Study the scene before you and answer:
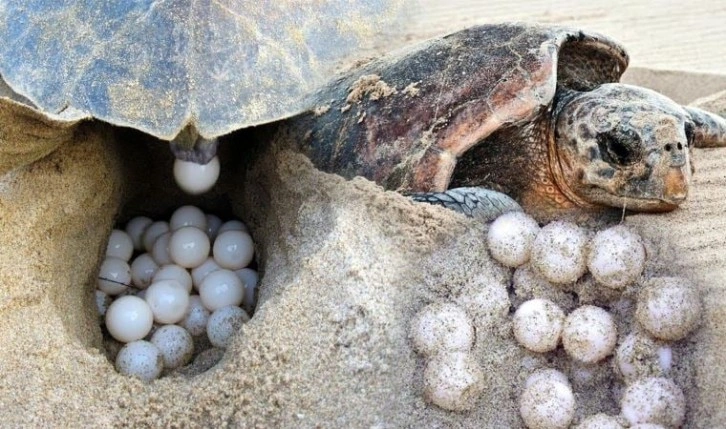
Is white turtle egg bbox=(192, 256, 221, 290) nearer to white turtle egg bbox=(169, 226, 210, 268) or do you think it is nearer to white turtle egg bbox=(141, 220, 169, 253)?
white turtle egg bbox=(169, 226, 210, 268)

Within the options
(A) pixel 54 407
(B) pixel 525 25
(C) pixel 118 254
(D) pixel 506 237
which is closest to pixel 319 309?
(D) pixel 506 237

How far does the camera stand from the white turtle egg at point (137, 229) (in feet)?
7.22

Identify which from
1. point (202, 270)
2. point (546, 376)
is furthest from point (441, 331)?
point (202, 270)

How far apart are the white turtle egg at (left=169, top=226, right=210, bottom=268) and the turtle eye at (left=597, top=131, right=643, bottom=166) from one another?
1.01m

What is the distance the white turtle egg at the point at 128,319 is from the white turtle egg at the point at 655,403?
3.46 feet

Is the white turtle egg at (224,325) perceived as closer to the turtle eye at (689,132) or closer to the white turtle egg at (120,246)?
the white turtle egg at (120,246)

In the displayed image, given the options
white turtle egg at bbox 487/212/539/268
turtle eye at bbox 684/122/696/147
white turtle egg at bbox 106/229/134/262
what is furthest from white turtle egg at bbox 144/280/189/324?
turtle eye at bbox 684/122/696/147

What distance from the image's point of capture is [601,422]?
1.40 metres

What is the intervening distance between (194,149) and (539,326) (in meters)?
0.95

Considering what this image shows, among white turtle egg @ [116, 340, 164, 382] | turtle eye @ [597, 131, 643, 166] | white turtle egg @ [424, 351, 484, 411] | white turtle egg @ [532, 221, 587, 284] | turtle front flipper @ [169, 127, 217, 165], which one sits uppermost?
turtle eye @ [597, 131, 643, 166]

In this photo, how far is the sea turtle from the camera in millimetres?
1704

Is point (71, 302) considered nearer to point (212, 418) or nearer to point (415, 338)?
point (212, 418)

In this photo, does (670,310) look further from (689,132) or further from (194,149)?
(194,149)

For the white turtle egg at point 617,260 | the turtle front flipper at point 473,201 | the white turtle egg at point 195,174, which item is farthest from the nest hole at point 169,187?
the white turtle egg at point 617,260
